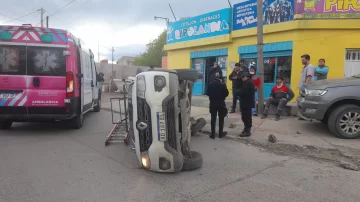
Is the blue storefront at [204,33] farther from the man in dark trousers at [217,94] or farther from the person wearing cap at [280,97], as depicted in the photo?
the man in dark trousers at [217,94]

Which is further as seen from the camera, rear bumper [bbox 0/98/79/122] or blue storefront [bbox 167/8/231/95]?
blue storefront [bbox 167/8/231/95]

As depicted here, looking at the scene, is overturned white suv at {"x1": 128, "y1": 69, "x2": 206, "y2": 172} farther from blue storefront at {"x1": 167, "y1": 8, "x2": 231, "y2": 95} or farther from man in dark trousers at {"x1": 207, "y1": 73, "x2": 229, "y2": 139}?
blue storefront at {"x1": 167, "y1": 8, "x2": 231, "y2": 95}

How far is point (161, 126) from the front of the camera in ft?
13.1

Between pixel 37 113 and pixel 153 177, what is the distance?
376cm

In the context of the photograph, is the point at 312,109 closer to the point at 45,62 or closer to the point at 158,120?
the point at 158,120

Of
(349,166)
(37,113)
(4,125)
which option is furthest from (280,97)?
(4,125)

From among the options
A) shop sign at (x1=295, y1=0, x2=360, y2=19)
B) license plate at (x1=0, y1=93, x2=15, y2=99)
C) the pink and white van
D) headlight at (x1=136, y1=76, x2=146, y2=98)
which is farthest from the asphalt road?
shop sign at (x1=295, y1=0, x2=360, y2=19)

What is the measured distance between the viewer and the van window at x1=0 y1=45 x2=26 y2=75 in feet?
21.2

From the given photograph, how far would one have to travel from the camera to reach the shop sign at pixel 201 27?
531 inches

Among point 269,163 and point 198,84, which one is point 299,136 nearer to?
point 269,163

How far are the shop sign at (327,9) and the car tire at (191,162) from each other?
823 cm

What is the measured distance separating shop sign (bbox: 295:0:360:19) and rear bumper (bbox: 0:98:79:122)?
27.7 ft

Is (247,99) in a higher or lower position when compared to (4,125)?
higher

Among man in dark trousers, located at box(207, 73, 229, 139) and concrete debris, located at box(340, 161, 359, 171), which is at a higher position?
man in dark trousers, located at box(207, 73, 229, 139)
